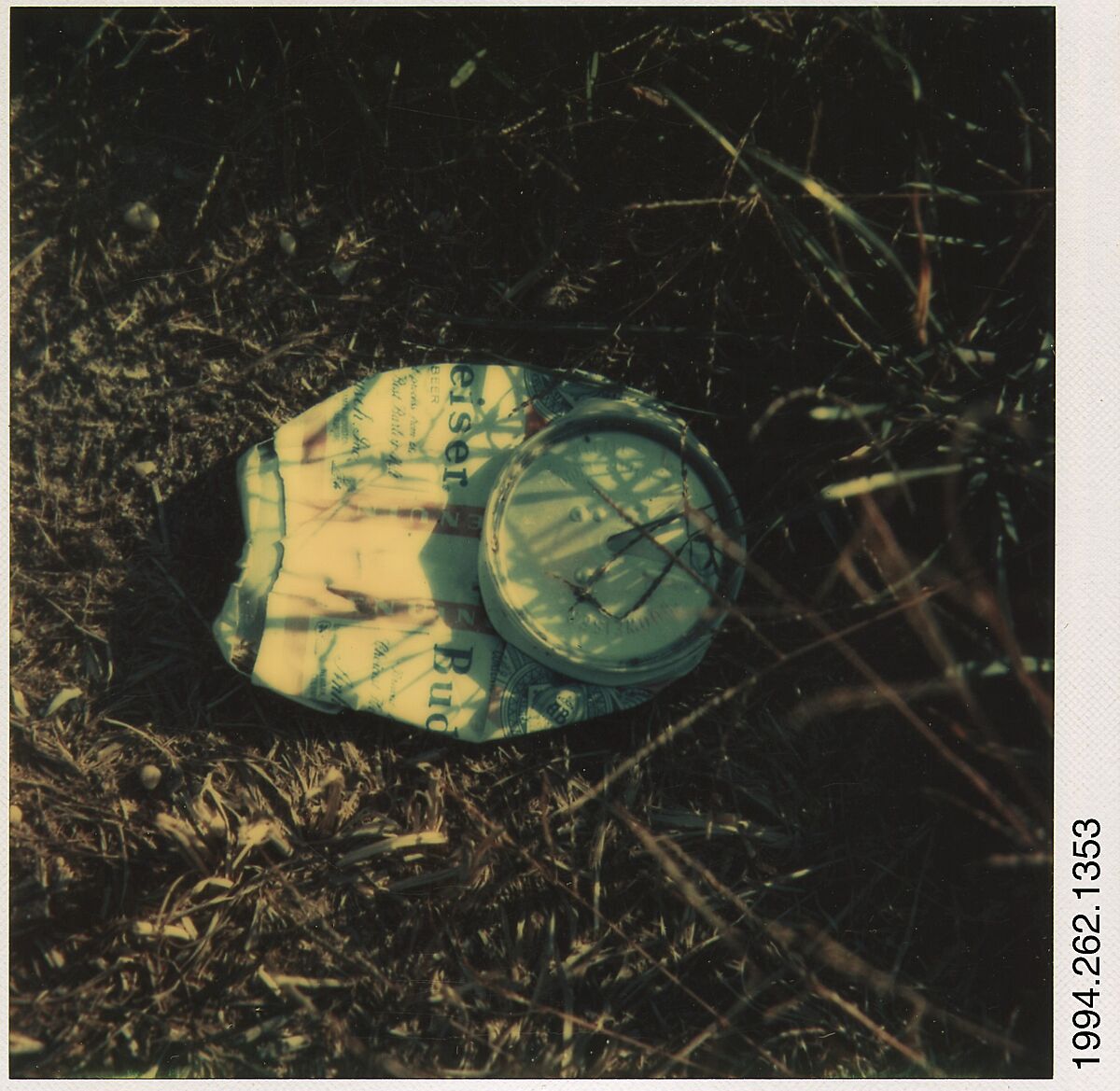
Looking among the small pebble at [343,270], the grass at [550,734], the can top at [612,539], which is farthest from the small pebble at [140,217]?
the can top at [612,539]

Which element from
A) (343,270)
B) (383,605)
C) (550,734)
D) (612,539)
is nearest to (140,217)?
(343,270)

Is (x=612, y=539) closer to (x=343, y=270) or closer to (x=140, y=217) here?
(x=343, y=270)

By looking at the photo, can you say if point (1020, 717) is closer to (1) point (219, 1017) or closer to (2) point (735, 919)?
(2) point (735, 919)

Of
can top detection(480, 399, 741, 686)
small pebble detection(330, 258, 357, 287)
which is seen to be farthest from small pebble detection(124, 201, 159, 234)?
can top detection(480, 399, 741, 686)

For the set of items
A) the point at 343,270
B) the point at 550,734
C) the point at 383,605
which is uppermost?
the point at 343,270

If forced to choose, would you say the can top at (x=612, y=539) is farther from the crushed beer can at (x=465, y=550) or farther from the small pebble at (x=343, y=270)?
the small pebble at (x=343, y=270)

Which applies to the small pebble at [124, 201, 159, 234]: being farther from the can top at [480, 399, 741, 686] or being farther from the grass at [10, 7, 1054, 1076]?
the can top at [480, 399, 741, 686]

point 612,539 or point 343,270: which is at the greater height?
point 343,270
